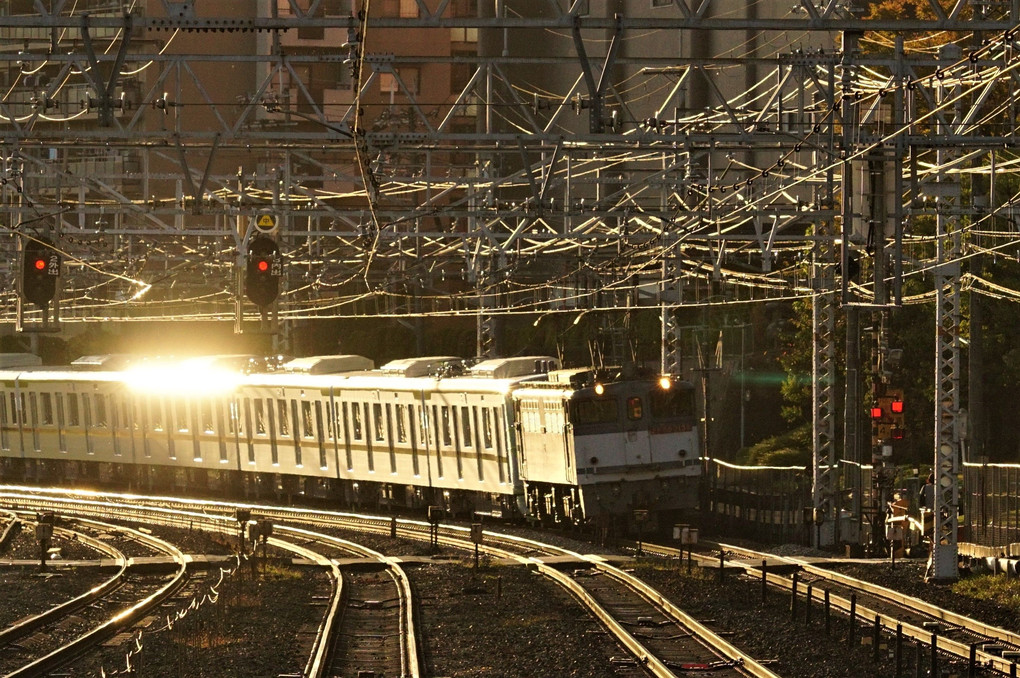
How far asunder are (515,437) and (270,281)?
26.1ft

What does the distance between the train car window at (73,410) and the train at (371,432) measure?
0.04 m

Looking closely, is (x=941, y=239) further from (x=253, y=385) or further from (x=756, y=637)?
(x=253, y=385)

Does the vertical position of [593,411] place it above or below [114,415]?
above

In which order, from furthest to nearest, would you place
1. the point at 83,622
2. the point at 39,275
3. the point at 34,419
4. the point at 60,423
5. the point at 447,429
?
the point at 34,419 → the point at 60,423 → the point at 447,429 → the point at 39,275 → the point at 83,622

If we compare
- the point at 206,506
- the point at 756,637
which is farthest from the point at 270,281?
the point at 206,506

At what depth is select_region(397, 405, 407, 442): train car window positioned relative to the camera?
31875 mm

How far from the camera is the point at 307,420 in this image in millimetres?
34594

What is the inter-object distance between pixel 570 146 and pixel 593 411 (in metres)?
3.86

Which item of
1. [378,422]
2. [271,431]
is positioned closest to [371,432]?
[378,422]

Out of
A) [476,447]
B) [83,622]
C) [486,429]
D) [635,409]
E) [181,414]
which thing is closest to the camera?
[83,622]

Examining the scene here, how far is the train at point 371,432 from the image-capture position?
2698cm

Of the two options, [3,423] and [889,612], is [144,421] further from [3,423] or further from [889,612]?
[889,612]

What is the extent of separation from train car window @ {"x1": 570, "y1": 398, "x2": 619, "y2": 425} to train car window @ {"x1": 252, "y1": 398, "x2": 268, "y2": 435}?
10733mm

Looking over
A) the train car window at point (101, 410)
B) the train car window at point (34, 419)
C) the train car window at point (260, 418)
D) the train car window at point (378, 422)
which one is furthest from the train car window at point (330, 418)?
the train car window at point (34, 419)
